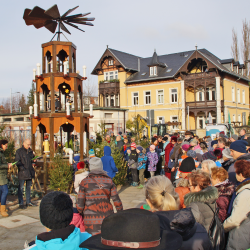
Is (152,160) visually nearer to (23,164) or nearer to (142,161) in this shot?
(142,161)

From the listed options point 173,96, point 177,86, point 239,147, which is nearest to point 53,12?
point 239,147

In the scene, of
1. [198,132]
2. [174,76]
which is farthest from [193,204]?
[174,76]

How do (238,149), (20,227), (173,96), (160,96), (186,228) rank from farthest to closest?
(160,96)
(173,96)
(20,227)
(238,149)
(186,228)

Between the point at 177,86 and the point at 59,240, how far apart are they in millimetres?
37017

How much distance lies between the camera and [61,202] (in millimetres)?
2180

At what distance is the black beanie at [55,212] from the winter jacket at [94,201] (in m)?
1.81

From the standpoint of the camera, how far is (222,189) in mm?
3943

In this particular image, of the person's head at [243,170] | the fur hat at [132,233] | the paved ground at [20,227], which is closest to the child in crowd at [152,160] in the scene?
the paved ground at [20,227]

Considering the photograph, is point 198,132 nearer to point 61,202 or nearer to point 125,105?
point 125,105

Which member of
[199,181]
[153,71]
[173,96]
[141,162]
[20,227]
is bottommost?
[20,227]

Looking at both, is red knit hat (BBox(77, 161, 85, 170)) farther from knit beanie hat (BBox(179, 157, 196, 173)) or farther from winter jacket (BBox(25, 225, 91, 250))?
winter jacket (BBox(25, 225, 91, 250))

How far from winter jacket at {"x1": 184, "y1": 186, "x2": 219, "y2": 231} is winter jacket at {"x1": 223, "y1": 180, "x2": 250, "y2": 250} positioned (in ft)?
1.51

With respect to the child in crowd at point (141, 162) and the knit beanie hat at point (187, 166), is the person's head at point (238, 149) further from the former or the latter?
the child in crowd at point (141, 162)

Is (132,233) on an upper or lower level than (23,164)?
upper
